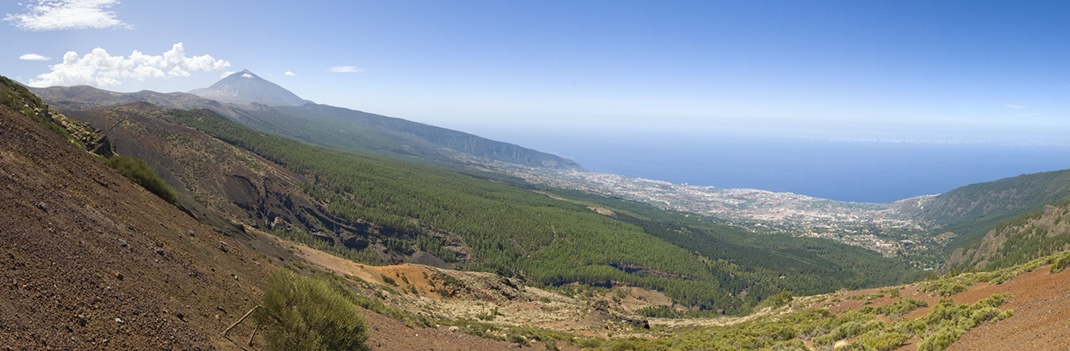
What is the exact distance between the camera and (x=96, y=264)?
34.8 feet

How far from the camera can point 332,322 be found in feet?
37.5

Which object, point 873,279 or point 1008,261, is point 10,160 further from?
point 873,279

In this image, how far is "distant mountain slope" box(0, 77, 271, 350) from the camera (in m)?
8.12

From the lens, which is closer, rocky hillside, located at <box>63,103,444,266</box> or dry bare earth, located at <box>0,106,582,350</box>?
dry bare earth, located at <box>0,106,582,350</box>

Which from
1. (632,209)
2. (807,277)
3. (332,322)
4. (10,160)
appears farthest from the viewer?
(632,209)

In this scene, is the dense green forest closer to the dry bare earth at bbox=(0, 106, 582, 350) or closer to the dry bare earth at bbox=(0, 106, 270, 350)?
the dry bare earth at bbox=(0, 106, 582, 350)

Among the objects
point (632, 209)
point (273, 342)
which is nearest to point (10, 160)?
point (273, 342)

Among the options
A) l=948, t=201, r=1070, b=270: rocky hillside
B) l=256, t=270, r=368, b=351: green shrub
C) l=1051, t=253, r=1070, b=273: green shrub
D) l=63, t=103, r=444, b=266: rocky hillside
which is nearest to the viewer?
l=256, t=270, r=368, b=351: green shrub

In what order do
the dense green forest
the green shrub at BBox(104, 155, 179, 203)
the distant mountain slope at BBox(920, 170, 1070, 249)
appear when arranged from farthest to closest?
the distant mountain slope at BBox(920, 170, 1070, 249) < the dense green forest < the green shrub at BBox(104, 155, 179, 203)

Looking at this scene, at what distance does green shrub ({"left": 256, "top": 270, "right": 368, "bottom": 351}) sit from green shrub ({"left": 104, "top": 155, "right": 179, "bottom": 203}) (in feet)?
54.2

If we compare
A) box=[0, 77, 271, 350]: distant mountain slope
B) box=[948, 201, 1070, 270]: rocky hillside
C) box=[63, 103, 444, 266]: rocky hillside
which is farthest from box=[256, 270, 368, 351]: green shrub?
box=[948, 201, 1070, 270]: rocky hillside

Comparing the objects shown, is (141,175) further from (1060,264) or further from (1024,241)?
(1024,241)

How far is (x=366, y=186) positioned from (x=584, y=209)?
63309mm

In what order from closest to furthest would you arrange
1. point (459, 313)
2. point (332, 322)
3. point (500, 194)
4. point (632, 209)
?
1. point (332, 322)
2. point (459, 313)
3. point (500, 194)
4. point (632, 209)
